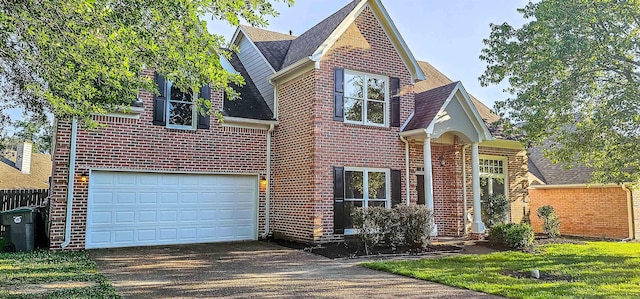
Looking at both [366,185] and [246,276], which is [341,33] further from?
[246,276]

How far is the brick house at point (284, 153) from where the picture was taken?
11516mm

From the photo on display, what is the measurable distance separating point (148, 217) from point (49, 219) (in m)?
2.30

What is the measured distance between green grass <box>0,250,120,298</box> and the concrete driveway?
24cm

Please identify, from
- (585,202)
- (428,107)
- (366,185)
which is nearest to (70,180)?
(366,185)

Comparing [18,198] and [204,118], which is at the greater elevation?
[204,118]

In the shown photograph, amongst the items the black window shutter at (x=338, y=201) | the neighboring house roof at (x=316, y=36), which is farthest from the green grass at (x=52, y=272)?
the neighboring house roof at (x=316, y=36)

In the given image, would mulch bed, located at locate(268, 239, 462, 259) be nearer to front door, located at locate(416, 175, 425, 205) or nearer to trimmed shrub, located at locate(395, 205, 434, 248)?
trimmed shrub, located at locate(395, 205, 434, 248)

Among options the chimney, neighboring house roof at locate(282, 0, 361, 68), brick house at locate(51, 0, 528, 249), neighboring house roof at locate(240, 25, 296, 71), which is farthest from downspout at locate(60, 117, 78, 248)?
the chimney

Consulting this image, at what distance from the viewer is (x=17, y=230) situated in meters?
10.8

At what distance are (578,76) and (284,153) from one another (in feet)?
25.8

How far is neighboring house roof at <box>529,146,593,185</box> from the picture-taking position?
58.5ft

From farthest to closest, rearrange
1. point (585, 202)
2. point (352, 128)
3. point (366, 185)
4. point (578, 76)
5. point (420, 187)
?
point (585, 202) → point (420, 187) → point (366, 185) → point (352, 128) → point (578, 76)

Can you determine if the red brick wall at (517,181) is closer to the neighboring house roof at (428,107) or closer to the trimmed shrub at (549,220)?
the trimmed shrub at (549,220)

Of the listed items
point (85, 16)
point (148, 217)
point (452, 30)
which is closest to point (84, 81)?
point (85, 16)
